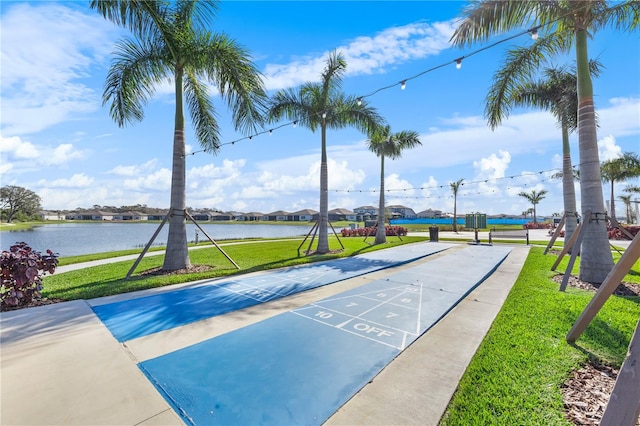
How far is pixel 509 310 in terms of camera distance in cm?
518

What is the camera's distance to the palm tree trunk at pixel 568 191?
10.8 meters

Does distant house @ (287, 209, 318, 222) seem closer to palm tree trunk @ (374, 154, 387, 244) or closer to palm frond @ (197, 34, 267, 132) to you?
palm tree trunk @ (374, 154, 387, 244)

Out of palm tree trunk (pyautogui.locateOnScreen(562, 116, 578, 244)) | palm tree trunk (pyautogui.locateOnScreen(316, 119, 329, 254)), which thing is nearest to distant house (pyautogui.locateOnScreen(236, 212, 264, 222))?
palm tree trunk (pyautogui.locateOnScreen(316, 119, 329, 254))

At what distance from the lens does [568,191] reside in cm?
1102

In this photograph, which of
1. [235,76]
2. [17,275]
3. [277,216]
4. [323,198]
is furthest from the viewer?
[277,216]

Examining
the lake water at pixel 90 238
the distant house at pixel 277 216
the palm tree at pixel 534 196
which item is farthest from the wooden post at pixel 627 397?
the distant house at pixel 277 216

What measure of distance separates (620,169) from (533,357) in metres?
34.0

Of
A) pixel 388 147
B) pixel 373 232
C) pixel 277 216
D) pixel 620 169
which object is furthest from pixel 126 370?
pixel 277 216

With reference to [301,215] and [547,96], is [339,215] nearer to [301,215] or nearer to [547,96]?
[301,215]

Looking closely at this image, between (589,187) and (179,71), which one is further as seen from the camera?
(179,71)

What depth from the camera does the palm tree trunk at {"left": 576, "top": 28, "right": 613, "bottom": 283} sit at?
677 centimetres

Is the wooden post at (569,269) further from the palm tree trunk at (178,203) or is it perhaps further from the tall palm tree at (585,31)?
the palm tree trunk at (178,203)

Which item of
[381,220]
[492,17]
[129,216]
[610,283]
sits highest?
[492,17]

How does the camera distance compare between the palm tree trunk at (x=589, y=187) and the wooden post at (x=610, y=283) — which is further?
the palm tree trunk at (x=589, y=187)
